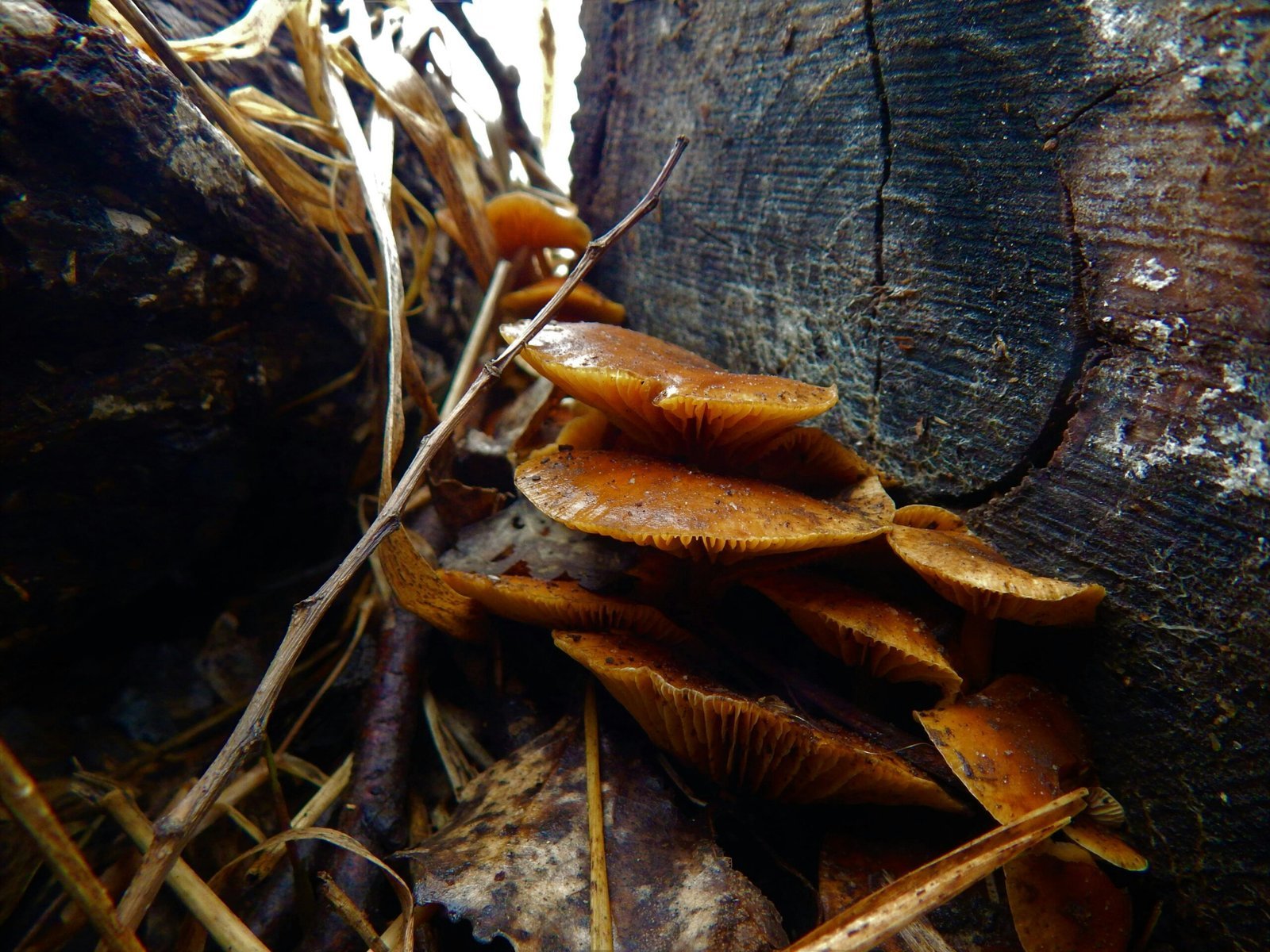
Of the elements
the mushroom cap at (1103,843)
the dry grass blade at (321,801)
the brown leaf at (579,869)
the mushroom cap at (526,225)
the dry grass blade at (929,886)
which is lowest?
the dry grass blade at (321,801)

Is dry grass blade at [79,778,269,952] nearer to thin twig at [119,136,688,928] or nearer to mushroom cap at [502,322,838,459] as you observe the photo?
thin twig at [119,136,688,928]

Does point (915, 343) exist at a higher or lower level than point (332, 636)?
higher

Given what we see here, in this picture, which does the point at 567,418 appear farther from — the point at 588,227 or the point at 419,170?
the point at 419,170

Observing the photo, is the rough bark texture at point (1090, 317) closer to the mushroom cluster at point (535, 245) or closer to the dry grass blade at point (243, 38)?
the mushroom cluster at point (535, 245)

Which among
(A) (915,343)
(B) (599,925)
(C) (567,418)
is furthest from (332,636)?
(A) (915,343)

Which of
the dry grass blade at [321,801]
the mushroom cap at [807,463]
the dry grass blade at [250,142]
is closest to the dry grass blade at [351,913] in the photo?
the dry grass blade at [321,801]

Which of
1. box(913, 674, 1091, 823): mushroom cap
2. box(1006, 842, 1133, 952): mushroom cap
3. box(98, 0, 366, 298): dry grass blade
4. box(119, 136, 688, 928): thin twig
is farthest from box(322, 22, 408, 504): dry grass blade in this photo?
box(1006, 842, 1133, 952): mushroom cap

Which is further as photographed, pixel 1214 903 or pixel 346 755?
pixel 346 755

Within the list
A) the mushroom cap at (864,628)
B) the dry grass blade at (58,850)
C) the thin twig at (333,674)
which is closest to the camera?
the dry grass blade at (58,850)
